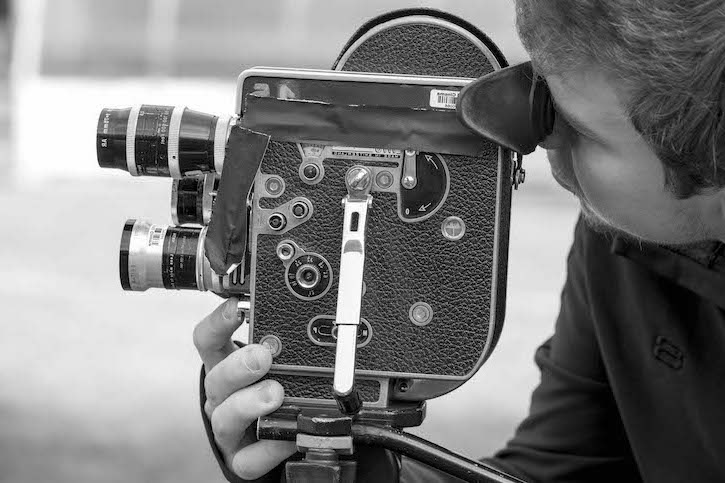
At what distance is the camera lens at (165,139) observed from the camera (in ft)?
5.06

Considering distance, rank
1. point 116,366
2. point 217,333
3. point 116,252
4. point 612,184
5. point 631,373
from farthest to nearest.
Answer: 1. point 116,252
2. point 116,366
3. point 631,373
4. point 217,333
5. point 612,184

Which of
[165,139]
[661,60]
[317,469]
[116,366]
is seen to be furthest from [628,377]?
[116,366]

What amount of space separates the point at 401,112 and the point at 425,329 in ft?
0.90

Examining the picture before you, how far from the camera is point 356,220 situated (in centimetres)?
149

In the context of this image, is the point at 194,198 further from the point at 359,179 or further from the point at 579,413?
the point at 579,413

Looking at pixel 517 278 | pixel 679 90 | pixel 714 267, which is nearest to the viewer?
pixel 679 90

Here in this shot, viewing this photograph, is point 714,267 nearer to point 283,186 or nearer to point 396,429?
point 396,429

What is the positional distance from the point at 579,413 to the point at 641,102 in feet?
2.52

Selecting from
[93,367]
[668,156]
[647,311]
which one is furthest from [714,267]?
[93,367]

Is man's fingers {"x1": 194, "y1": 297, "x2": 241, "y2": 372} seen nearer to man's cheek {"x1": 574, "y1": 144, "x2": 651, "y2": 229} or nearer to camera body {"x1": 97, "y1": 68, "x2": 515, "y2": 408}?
camera body {"x1": 97, "y1": 68, "x2": 515, "y2": 408}

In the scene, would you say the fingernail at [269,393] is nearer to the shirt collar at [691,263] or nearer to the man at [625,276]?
the man at [625,276]

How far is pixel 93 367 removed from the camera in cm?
499

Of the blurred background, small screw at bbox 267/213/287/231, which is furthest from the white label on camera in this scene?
the blurred background

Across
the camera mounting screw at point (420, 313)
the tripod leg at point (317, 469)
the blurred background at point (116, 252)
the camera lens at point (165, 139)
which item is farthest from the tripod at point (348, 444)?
the blurred background at point (116, 252)
